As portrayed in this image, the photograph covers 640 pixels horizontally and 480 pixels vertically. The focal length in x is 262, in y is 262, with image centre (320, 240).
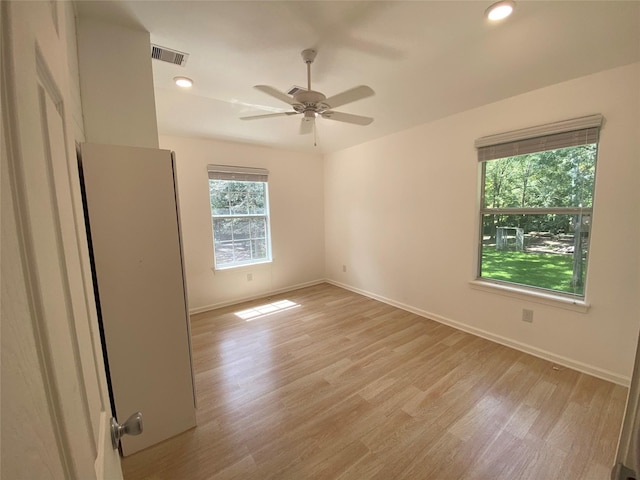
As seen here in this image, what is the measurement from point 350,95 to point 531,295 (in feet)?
8.16

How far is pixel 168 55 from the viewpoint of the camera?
1.94 metres

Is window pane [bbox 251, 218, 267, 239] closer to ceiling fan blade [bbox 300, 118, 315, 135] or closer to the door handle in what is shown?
ceiling fan blade [bbox 300, 118, 315, 135]

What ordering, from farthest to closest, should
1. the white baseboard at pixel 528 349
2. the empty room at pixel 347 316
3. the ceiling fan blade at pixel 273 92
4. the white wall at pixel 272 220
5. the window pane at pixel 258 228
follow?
the window pane at pixel 258 228 → the white wall at pixel 272 220 → the white baseboard at pixel 528 349 → the ceiling fan blade at pixel 273 92 → the empty room at pixel 347 316

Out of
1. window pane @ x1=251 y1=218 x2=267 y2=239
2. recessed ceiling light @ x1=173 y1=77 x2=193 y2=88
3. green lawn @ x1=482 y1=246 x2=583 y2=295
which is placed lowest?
green lawn @ x1=482 y1=246 x2=583 y2=295

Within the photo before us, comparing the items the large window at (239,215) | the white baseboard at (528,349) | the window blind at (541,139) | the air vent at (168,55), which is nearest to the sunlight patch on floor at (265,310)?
the large window at (239,215)

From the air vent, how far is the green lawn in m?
3.35

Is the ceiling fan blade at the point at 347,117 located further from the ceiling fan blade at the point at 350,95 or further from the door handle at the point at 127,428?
the door handle at the point at 127,428

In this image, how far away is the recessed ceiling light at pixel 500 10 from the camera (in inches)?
59.2

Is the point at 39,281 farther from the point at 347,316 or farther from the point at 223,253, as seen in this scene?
the point at 223,253

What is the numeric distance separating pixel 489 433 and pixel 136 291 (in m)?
2.39

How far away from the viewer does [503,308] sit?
8.93 ft

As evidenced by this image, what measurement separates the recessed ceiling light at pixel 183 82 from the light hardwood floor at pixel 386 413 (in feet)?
8.48

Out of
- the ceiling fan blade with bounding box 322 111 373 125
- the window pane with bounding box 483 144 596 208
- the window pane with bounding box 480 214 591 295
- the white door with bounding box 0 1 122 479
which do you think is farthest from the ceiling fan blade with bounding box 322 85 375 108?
the window pane with bounding box 480 214 591 295

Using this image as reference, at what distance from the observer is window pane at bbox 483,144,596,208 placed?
224 centimetres
